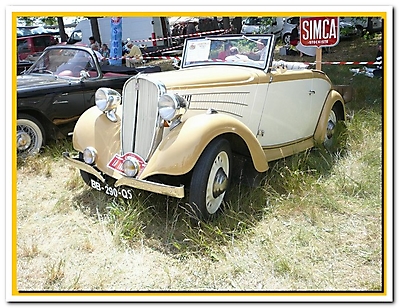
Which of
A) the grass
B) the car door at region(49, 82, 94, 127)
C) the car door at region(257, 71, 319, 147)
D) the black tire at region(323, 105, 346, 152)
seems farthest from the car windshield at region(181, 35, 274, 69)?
the car door at region(49, 82, 94, 127)

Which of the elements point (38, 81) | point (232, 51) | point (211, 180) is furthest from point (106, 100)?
point (38, 81)

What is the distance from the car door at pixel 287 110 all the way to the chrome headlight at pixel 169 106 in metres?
1.22

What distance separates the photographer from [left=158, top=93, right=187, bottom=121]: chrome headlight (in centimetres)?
344

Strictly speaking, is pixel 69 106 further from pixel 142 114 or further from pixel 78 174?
pixel 142 114

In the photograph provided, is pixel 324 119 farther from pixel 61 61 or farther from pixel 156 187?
pixel 61 61

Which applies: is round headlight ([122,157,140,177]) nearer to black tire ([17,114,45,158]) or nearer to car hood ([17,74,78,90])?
black tire ([17,114,45,158])

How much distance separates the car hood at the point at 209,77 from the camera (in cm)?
385

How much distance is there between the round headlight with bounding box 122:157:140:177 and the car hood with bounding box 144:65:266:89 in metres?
0.75

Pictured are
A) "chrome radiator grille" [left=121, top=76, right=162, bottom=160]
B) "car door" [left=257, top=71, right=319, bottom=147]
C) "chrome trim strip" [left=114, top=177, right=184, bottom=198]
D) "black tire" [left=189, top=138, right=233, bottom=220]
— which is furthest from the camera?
"car door" [left=257, top=71, right=319, bottom=147]

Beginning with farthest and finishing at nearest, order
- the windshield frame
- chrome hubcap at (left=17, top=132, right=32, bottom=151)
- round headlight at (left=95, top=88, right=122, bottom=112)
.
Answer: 1. the windshield frame
2. chrome hubcap at (left=17, top=132, right=32, bottom=151)
3. round headlight at (left=95, top=88, right=122, bottom=112)

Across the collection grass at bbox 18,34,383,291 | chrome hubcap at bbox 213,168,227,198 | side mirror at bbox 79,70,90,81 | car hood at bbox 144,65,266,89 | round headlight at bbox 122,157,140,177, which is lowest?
grass at bbox 18,34,383,291

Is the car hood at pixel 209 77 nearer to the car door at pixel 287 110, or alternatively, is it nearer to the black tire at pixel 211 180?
the car door at pixel 287 110
